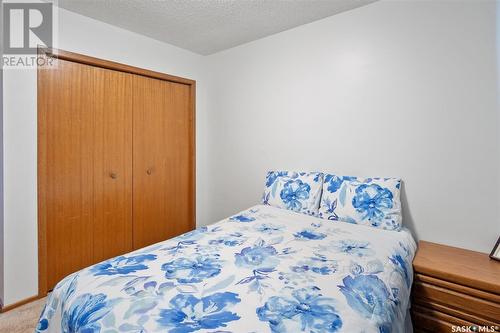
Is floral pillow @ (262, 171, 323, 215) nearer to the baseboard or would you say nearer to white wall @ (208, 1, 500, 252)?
white wall @ (208, 1, 500, 252)

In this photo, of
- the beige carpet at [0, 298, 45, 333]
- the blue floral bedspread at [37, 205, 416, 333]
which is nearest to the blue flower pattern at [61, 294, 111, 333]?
the blue floral bedspread at [37, 205, 416, 333]

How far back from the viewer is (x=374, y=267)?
128 centimetres

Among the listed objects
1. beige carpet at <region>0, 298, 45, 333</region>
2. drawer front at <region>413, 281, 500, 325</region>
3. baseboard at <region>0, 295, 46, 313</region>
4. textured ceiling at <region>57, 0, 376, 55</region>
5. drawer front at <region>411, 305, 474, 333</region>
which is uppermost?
textured ceiling at <region>57, 0, 376, 55</region>

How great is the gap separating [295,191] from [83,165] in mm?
1948

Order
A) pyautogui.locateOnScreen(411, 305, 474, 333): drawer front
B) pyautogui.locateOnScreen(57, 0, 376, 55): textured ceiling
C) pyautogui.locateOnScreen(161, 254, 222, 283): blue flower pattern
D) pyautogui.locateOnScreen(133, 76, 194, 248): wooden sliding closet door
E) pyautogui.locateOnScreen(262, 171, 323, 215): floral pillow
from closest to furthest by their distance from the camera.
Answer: pyautogui.locateOnScreen(161, 254, 222, 283): blue flower pattern → pyautogui.locateOnScreen(411, 305, 474, 333): drawer front → pyautogui.locateOnScreen(57, 0, 376, 55): textured ceiling → pyautogui.locateOnScreen(262, 171, 323, 215): floral pillow → pyautogui.locateOnScreen(133, 76, 194, 248): wooden sliding closet door

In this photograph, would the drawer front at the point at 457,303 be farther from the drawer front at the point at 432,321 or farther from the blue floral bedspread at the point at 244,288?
the blue floral bedspread at the point at 244,288

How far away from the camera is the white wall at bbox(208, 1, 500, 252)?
5.54 feet

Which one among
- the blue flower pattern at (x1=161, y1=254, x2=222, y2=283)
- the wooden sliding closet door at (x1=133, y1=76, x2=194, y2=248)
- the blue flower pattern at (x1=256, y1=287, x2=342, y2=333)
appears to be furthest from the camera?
the wooden sliding closet door at (x1=133, y1=76, x2=194, y2=248)

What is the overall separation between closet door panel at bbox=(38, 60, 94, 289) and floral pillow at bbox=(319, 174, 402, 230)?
2157mm

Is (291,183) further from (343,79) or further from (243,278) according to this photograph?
(243,278)

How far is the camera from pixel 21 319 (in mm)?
1830

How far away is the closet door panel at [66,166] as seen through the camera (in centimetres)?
210

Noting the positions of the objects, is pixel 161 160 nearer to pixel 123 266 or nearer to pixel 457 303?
pixel 123 266

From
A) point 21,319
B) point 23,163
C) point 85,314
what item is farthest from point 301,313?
point 23,163
